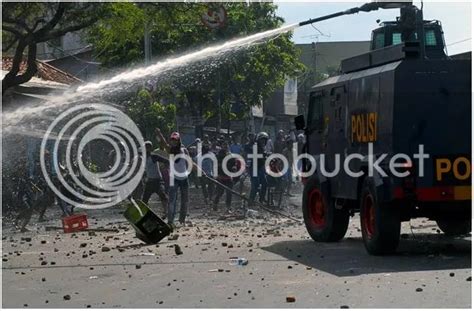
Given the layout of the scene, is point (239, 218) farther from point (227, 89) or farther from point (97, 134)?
point (227, 89)

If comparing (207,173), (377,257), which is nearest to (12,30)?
(207,173)

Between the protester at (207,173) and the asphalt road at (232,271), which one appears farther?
the protester at (207,173)

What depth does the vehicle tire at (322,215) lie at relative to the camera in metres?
14.5

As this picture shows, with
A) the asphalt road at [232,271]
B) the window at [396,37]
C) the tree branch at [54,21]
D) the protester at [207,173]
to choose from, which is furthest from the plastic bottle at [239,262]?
the protester at [207,173]

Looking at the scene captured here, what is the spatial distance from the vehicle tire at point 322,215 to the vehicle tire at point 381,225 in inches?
68.9

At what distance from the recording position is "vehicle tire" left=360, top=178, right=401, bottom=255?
40.1 ft

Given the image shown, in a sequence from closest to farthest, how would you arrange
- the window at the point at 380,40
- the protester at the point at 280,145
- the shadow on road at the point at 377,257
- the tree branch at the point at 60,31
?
the shadow on road at the point at 377,257, the tree branch at the point at 60,31, the window at the point at 380,40, the protester at the point at 280,145

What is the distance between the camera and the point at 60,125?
26516 millimetres

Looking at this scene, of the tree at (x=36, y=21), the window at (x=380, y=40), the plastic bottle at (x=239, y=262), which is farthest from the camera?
the window at (x=380, y=40)

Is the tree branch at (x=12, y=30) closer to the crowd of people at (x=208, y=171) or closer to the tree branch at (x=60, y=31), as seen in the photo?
the tree branch at (x=60, y=31)

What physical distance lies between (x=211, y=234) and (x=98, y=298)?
707 cm

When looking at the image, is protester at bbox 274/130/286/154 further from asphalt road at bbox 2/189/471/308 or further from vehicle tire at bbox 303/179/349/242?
vehicle tire at bbox 303/179/349/242

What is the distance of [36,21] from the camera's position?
1869cm

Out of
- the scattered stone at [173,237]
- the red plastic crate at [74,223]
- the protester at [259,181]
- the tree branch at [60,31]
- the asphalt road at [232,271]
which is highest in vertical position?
the tree branch at [60,31]
